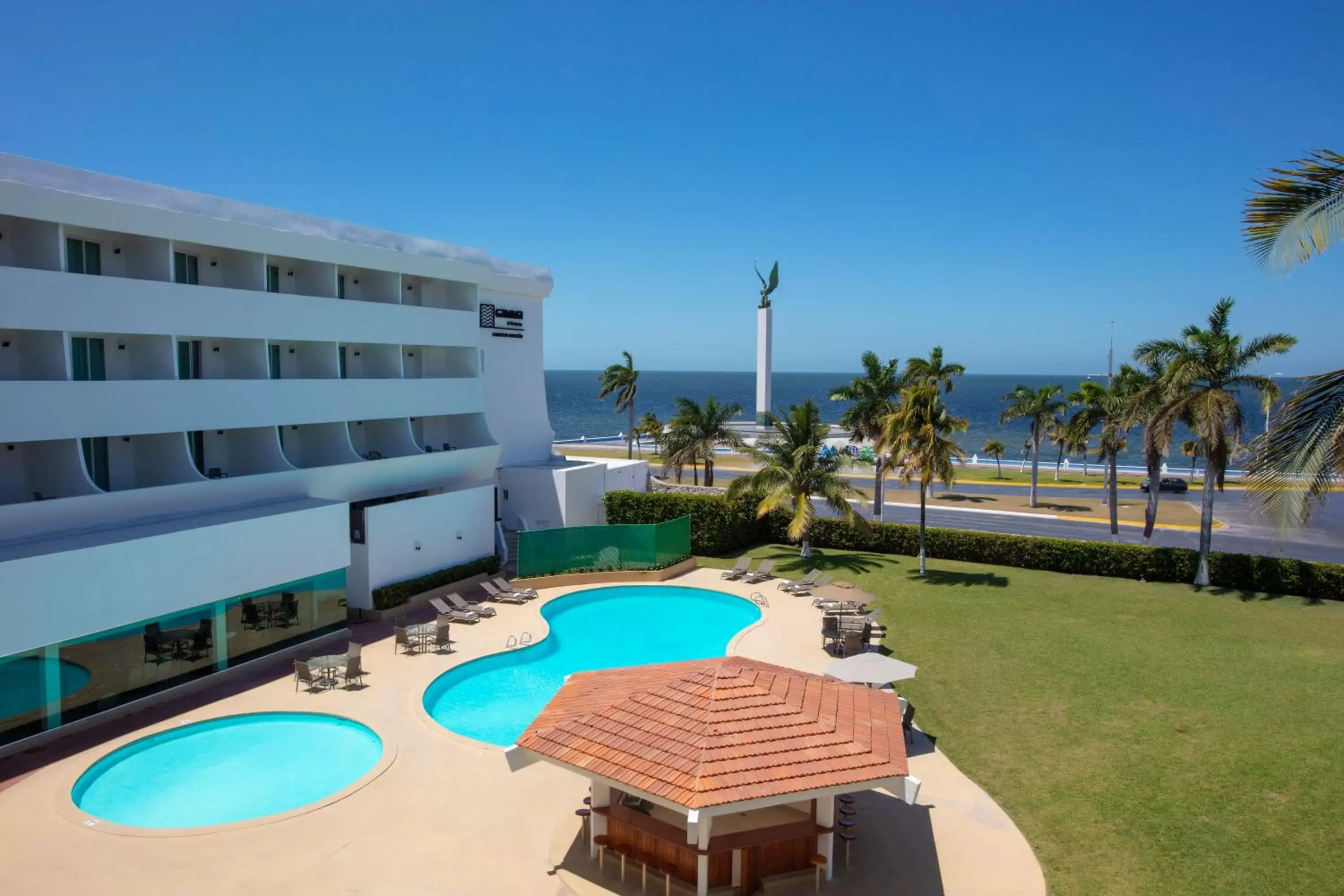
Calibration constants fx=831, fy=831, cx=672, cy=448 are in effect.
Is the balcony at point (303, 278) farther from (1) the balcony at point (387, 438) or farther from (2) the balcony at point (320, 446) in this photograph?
(1) the balcony at point (387, 438)

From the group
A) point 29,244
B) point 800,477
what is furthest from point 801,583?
point 29,244

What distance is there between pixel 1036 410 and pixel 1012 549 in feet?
57.6

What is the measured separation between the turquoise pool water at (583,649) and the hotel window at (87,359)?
37.0ft

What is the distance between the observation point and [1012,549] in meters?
30.5

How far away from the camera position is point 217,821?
14016 millimetres

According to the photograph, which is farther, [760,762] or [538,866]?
[538,866]

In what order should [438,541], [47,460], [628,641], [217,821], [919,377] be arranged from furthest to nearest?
[919,377]
[438,541]
[628,641]
[47,460]
[217,821]

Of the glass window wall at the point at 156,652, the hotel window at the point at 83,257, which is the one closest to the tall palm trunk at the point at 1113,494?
the glass window wall at the point at 156,652

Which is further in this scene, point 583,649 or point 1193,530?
point 1193,530

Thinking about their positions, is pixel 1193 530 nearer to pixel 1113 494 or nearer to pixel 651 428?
pixel 1113 494

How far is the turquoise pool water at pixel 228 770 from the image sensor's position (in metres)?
14.4

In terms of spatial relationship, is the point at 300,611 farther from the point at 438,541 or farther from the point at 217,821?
the point at 217,821

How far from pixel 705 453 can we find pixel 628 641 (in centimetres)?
1967

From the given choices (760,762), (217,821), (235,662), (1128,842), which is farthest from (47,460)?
(1128,842)
